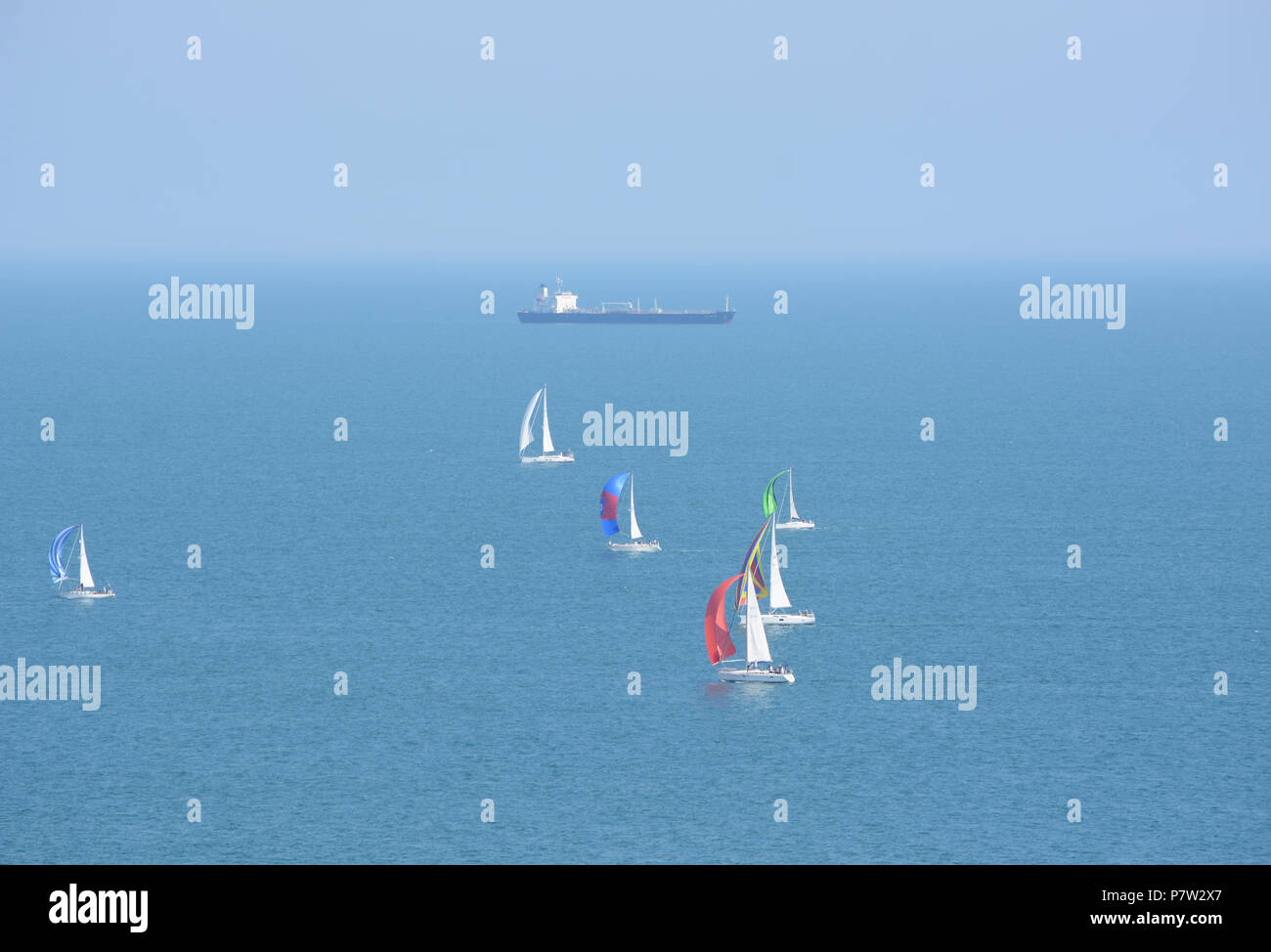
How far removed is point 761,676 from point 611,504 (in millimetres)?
41490

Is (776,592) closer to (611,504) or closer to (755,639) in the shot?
(755,639)

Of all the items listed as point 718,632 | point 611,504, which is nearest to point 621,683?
point 718,632

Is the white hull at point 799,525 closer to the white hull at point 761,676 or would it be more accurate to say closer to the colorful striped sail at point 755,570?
the colorful striped sail at point 755,570

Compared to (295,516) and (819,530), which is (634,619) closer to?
(819,530)

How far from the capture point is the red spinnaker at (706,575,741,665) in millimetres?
100312

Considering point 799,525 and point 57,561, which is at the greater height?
point 799,525

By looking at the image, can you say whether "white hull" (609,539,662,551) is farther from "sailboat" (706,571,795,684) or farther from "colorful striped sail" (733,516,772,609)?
"sailboat" (706,571,795,684)

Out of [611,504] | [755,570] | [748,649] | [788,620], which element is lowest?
[748,649]

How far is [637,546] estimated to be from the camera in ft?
466

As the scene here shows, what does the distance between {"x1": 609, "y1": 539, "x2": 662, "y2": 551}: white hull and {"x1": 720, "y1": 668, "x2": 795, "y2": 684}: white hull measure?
38625 mm

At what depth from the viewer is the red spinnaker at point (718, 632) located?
100312mm

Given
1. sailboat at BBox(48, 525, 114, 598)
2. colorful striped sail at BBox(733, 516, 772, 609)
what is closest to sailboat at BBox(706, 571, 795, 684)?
colorful striped sail at BBox(733, 516, 772, 609)
